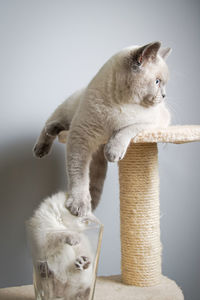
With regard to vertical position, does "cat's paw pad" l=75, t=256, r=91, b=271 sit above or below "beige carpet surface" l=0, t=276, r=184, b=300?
above

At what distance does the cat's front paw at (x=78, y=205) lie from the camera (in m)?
1.19

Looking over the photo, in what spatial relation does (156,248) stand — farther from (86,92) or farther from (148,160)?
(86,92)

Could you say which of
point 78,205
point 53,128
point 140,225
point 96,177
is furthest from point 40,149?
point 140,225

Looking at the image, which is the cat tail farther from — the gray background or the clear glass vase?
the clear glass vase

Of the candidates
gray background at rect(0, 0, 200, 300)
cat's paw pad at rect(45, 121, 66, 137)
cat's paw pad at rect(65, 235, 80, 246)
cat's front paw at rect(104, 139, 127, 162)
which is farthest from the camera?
gray background at rect(0, 0, 200, 300)

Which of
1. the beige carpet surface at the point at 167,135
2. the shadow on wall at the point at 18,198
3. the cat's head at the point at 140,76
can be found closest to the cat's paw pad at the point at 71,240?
the beige carpet surface at the point at 167,135

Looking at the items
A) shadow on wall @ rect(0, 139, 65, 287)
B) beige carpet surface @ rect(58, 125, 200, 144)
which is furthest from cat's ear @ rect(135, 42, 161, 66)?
shadow on wall @ rect(0, 139, 65, 287)

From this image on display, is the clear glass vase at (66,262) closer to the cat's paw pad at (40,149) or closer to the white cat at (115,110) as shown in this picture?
the white cat at (115,110)

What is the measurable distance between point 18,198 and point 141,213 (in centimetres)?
61

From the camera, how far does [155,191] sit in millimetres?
1403

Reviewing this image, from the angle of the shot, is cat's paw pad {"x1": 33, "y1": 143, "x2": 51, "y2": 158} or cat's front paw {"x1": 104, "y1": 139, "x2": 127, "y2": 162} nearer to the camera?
cat's front paw {"x1": 104, "y1": 139, "x2": 127, "y2": 162}

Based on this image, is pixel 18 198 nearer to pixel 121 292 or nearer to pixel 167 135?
pixel 121 292

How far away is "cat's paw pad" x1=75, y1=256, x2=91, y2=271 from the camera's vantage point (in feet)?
3.44

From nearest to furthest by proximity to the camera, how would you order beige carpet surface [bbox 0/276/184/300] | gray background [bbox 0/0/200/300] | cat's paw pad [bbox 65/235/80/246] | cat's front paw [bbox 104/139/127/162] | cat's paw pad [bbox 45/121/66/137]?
1. cat's paw pad [bbox 65/235/80/246]
2. cat's front paw [bbox 104/139/127/162]
3. beige carpet surface [bbox 0/276/184/300]
4. cat's paw pad [bbox 45/121/66/137]
5. gray background [bbox 0/0/200/300]
